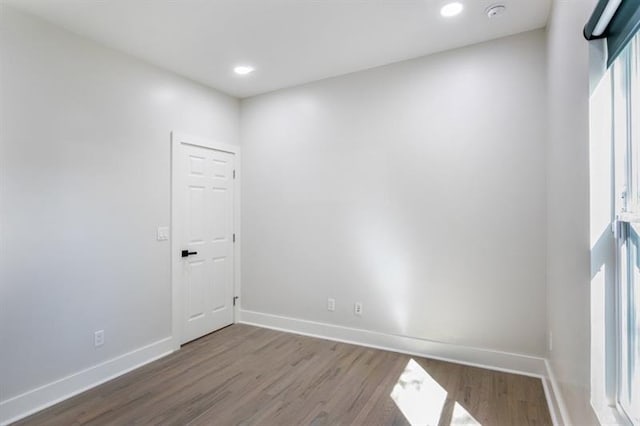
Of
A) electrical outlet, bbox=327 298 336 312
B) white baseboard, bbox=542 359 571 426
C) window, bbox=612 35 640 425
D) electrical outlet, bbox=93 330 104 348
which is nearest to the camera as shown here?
window, bbox=612 35 640 425

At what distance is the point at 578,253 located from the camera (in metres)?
1.55

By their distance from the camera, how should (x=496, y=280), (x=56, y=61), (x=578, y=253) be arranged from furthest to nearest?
(x=496, y=280)
(x=56, y=61)
(x=578, y=253)

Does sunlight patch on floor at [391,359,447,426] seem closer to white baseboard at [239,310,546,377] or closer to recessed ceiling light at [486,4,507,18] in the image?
white baseboard at [239,310,546,377]

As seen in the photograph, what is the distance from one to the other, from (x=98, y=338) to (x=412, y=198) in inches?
120

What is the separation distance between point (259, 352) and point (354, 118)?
8.60ft

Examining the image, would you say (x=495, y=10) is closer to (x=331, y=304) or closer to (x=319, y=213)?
(x=319, y=213)

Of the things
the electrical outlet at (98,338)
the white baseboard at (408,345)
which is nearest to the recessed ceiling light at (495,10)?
the white baseboard at (408,345)

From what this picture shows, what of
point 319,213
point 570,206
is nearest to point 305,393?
point 319,213

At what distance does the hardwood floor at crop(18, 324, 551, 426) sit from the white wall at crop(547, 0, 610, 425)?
1.78 feet

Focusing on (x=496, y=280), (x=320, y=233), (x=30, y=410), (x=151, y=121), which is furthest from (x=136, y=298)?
(x=496, y=280)

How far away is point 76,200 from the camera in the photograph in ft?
8.48

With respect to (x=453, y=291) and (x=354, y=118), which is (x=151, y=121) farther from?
(x=453, y=291)

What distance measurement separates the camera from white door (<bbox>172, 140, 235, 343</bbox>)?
344 centimetres

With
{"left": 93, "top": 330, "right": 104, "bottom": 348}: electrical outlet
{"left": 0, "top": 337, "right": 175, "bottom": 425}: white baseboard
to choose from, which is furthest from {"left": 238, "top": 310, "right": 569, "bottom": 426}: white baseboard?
{"left": 93, "top": 330, "right": 104, "bottom": 348}: electrical outlet
